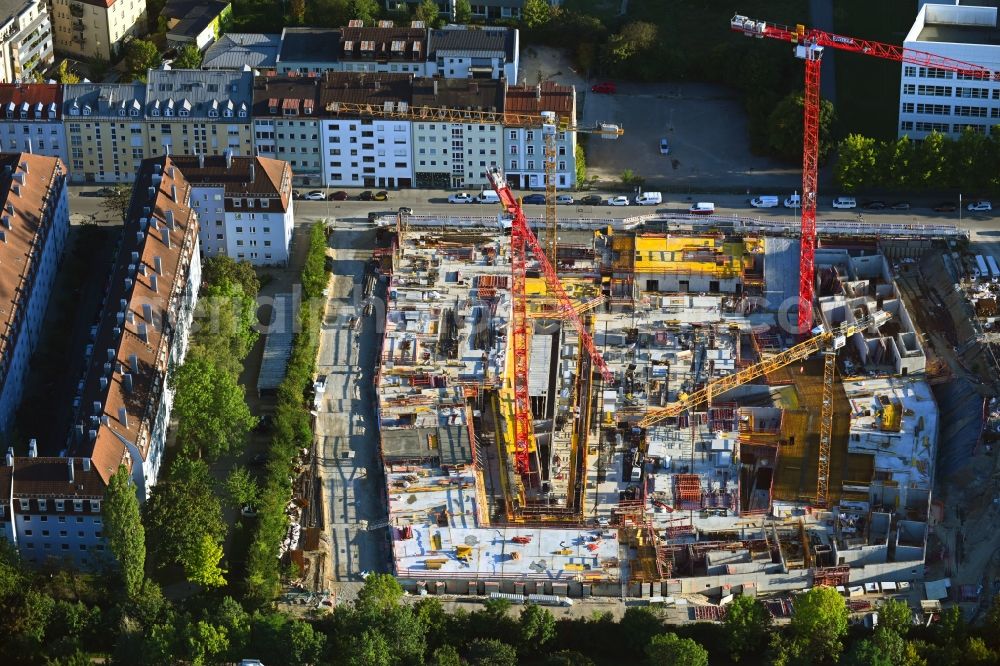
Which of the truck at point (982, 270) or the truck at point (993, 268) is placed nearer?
the truck at point (993, 268)

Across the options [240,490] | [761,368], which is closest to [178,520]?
[240,490]

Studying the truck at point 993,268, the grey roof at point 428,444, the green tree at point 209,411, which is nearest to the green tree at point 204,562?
the green tree at point 209,411

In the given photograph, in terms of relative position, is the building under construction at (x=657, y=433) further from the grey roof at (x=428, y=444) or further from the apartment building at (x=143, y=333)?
the apartment building at (x=143, y=333)

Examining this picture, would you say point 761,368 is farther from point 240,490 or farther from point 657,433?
point 240,490

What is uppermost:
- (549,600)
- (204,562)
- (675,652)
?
(204,562)

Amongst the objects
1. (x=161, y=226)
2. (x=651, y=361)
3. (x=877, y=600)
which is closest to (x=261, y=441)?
(x=161, y=226)

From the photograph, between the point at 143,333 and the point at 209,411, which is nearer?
the point at 209,411

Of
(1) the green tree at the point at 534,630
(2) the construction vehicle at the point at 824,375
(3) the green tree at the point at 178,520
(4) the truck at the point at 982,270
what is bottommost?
(1) the green tree at the point at 534,630
